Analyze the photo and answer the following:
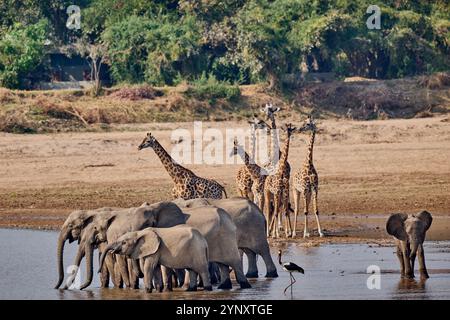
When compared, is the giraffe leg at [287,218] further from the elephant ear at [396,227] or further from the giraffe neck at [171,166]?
the elephant ear at [396,227]

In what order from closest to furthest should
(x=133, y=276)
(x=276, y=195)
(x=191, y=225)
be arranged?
1. (x=191, y=225)
2. (x=133, y=276)
3. (x=276, y=195)

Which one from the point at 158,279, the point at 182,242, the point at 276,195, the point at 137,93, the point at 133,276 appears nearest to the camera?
the point at 182,242

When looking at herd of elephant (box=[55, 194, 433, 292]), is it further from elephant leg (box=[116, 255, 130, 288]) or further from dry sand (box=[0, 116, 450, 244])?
dry sand (box=[0, 116, 450, 244])

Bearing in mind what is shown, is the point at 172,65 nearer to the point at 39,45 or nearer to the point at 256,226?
the point at 39,45

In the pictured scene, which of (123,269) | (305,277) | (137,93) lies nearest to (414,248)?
(305,277)

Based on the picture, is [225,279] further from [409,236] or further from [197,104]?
[197,104]

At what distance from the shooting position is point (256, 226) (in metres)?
19.7

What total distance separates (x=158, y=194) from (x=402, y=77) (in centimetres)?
1843

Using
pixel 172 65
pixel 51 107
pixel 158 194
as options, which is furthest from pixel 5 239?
pixel 172 65

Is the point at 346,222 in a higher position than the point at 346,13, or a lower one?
lower

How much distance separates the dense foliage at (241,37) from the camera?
43531mm

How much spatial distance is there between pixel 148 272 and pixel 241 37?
1024 inches

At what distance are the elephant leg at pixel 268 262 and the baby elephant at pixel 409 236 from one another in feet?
5.61

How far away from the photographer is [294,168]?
3112 centimetres
